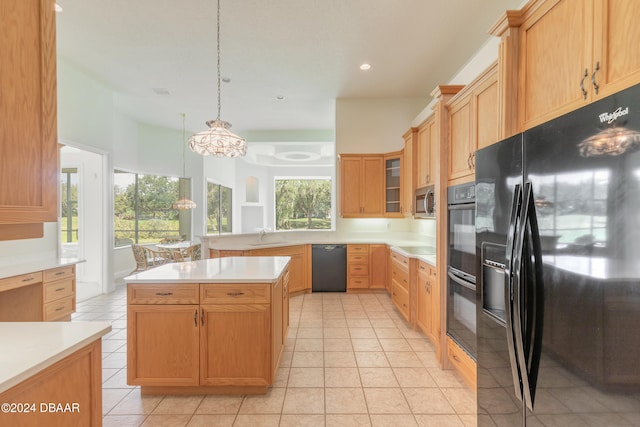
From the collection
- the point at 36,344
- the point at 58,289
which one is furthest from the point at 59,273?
the point at 36,344

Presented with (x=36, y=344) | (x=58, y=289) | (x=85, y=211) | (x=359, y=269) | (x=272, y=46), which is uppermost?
(x=272, y=46)

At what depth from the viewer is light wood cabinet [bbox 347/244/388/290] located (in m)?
4.79

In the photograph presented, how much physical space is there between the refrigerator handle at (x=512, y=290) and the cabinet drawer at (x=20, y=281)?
405 centimetres

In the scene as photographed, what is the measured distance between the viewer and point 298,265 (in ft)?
15.7

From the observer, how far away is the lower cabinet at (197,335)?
2029mm

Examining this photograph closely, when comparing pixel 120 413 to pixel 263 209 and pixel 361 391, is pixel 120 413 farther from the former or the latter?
pixel 263 209

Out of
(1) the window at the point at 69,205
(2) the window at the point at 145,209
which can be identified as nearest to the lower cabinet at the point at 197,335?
(1) the window at the point at 69,205

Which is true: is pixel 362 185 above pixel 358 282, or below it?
above

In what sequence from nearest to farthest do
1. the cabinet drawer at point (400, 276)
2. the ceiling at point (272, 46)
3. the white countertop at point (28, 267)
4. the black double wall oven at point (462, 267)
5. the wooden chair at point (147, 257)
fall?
the black double wall oven at point (462, 267) → the white countertop at point (28, 267) → the ceiling at point (272, 46) → the cabinet drawer at point (400, 276) → the wooden chair at point (147, 257)

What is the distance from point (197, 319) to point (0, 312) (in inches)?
95.6

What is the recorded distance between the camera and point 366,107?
210 inches

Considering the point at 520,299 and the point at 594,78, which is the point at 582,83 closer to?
the point at 594,78

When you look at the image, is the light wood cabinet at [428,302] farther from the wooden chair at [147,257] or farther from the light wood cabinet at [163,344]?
the wooden chair at [147,257]

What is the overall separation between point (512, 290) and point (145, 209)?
753 centimetres
